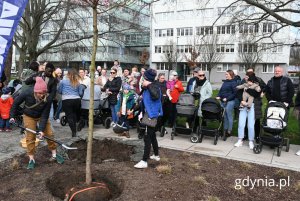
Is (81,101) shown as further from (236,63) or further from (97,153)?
(236,63)

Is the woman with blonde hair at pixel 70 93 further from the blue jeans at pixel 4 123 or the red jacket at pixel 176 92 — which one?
→ the red jacket at pixel 176 92

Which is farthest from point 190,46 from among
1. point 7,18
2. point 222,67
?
point 7,18

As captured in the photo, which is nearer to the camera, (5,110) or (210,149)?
(210,149)

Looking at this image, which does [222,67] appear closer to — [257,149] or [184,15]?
[184,15]

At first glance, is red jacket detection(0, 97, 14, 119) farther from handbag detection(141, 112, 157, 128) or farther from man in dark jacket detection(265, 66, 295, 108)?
man in dark jacket detection(265, 66, 295, 108)

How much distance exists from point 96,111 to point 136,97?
151 cm

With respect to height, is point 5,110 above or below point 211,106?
below

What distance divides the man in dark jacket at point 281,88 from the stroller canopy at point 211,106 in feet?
4.82

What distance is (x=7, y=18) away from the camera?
4.77m

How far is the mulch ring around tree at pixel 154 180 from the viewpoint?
4.81 metres

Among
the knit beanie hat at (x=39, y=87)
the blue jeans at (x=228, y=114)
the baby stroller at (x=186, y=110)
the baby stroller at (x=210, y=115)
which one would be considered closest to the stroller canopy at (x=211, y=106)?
the baby stroller at (x=210, y=115)

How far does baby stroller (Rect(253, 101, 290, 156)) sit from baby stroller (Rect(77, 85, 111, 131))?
4.71 m

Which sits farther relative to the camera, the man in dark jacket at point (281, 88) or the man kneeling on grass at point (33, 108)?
the man in dark jacket at point (281, 88)

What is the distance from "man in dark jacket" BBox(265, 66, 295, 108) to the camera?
7707 mm
